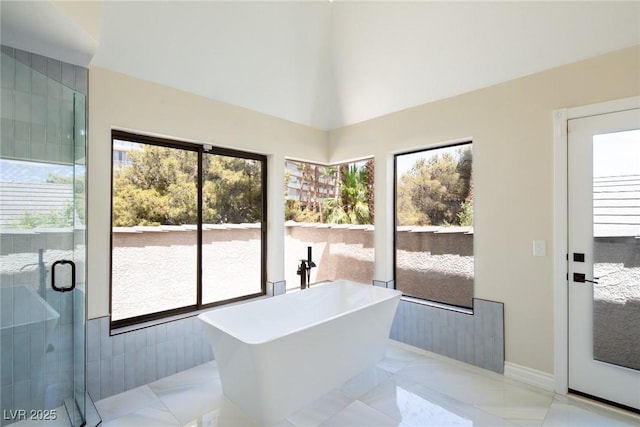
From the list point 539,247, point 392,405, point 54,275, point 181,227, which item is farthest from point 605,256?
point 54,275

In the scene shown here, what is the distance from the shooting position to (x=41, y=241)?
214cm

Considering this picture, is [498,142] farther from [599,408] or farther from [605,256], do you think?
[599,408]

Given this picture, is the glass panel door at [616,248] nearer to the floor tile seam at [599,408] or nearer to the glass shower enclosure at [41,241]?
the floor tile seam at [599,408]

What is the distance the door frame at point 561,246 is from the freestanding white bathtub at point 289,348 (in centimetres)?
127

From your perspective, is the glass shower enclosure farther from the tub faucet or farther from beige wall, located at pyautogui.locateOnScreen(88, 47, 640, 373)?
the tub faucet

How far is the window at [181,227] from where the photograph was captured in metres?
2.66

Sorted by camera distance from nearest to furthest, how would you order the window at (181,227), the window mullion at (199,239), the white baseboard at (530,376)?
1. the white baseboard at (530,376)
2. the window at (181,227)
3. the window mullion at (199,239)

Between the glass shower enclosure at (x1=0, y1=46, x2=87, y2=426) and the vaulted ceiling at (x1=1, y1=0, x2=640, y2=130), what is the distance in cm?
33

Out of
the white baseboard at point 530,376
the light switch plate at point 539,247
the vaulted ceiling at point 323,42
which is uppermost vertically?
the vaulted ceiling at point 323,42

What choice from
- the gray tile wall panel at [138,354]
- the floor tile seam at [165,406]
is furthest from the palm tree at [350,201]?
the floor tile seam at [165,406]

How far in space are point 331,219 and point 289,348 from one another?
8.63 feet

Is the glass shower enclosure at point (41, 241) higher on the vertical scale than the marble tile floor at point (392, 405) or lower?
higher

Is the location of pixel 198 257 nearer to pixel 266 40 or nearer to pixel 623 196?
pixel 266 40

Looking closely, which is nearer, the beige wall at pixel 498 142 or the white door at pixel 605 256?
the white door at pixel 605 256
